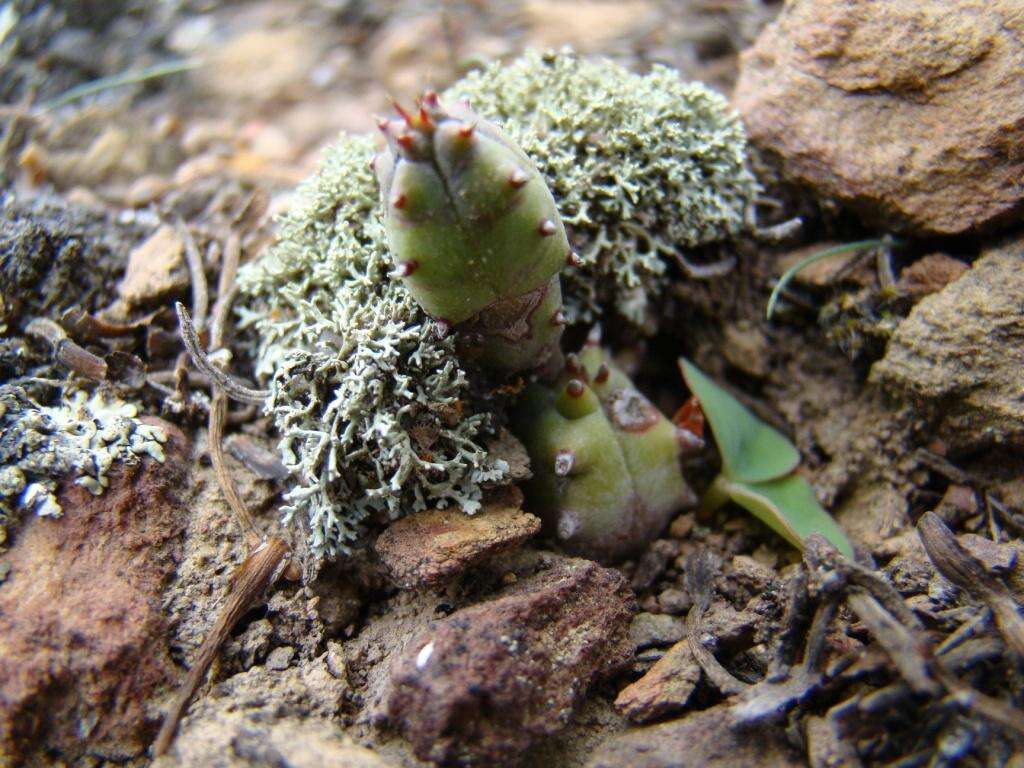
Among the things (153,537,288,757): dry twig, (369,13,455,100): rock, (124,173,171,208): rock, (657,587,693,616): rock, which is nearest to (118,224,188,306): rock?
(124,173,171,208): rock

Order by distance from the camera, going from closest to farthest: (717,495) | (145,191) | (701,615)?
1. (701,615)
2. (717,495)
3. (145,191)

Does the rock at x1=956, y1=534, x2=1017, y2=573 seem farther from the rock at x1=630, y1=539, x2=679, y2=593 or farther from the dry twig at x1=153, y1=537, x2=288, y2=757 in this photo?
the dry twig at x1=153, y1=537, x2=288, y2=757

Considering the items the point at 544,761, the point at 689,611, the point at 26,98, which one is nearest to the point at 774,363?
the point at 689,611

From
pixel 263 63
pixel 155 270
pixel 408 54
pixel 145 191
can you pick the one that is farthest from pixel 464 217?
pixel 263 63

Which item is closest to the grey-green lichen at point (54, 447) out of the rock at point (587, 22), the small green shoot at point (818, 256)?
the small green shoot at point (818, 256)

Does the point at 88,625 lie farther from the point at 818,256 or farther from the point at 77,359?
the point at 818,256

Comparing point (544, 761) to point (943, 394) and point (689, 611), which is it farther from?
point (943, 394)
